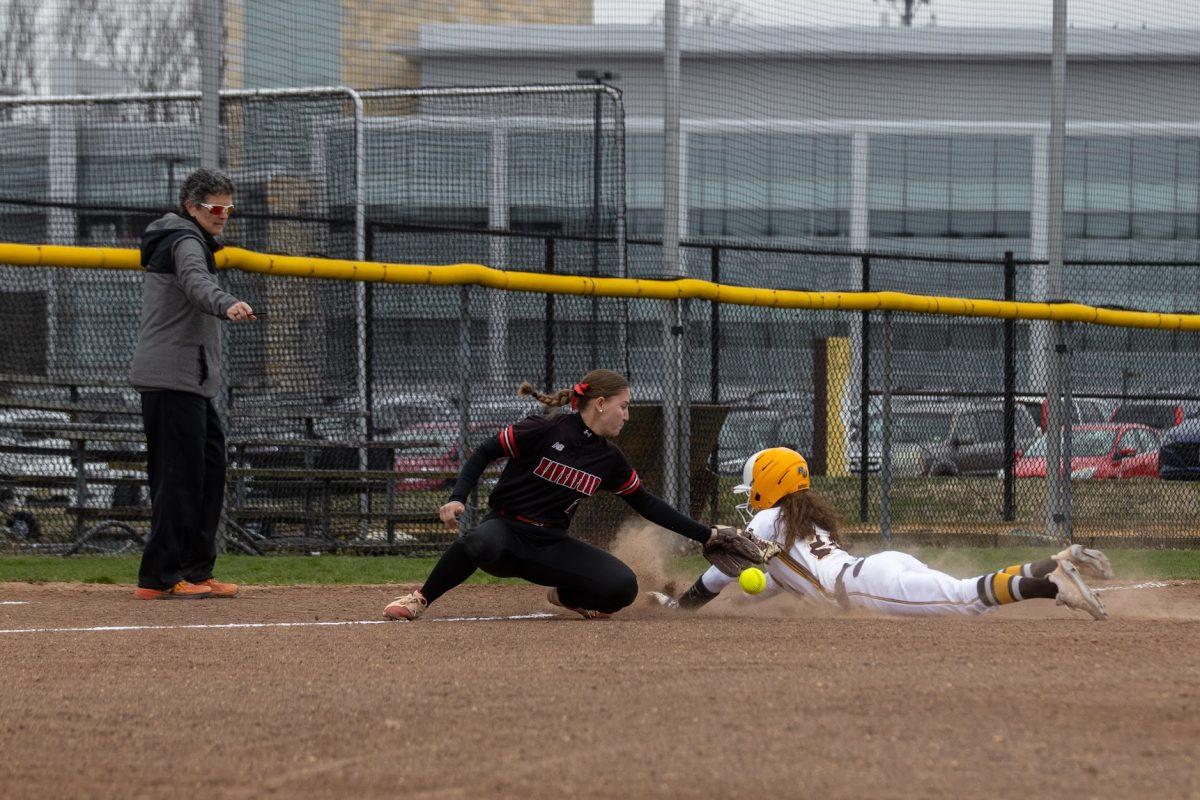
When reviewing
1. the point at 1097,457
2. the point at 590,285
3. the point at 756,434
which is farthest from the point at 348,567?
the point at 1097,457

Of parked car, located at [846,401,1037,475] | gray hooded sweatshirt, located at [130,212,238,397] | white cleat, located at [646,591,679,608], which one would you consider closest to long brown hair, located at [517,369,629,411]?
white cleat, located at [646,591,679,608]

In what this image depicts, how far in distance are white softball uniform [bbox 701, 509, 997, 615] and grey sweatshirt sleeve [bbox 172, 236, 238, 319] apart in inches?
96.9

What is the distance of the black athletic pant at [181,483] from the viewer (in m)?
7.29

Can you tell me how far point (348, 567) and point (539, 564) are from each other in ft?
8.88

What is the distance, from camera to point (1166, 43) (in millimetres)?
16766

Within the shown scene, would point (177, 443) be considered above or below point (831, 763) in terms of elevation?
above

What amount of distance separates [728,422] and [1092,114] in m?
13.8

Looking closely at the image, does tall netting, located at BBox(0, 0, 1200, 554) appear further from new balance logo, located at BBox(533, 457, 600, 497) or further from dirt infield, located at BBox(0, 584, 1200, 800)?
dirt infield, located at BBox(0, 584, 1200, 800)

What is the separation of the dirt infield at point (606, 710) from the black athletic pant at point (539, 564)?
0.28 m

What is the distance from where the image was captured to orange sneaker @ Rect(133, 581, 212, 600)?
24.4ft

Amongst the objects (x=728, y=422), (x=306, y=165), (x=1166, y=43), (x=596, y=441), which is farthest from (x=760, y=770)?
(x=1166, y=43)

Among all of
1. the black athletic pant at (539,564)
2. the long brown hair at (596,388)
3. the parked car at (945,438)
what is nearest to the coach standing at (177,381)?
the black athletic pant at (539,564)

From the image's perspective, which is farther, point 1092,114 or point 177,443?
point 1092,114

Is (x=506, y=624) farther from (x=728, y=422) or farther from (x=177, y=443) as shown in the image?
(x=728, y=422)
